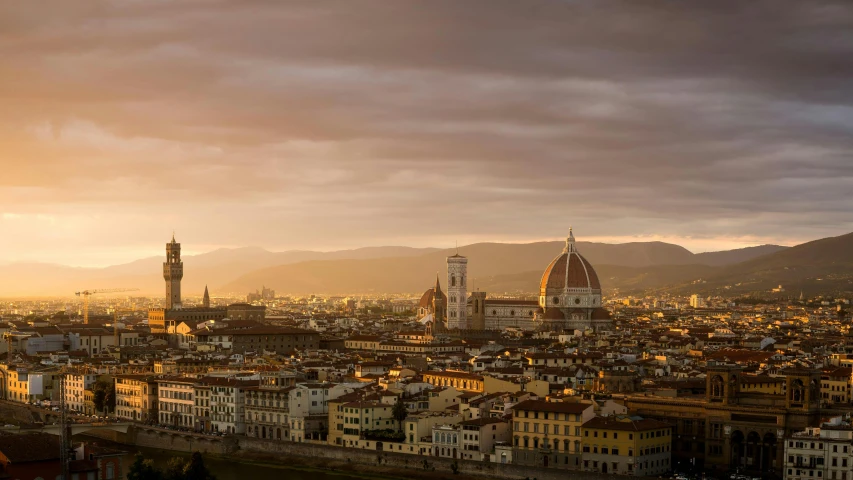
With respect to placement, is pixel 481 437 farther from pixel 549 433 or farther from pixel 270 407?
pixel 270 407

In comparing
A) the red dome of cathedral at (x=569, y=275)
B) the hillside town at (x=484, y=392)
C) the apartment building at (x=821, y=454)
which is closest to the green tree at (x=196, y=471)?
the hillside town at (x=484, y=392)

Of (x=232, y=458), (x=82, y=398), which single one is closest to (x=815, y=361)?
(x=232, y=458)

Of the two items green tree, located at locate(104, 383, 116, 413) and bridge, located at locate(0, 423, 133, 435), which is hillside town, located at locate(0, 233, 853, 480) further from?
bridge, located at locate(0, 423, 133, 435)

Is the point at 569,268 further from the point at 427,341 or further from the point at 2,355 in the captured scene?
the point at 2,355

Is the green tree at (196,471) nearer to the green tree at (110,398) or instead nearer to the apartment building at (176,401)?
the apartment building at (176,401)

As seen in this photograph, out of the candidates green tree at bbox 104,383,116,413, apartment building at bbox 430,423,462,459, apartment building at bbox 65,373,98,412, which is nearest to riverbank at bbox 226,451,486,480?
apartment building at bbox 430,423,462,459

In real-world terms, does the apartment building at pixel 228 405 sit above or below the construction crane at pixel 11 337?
below

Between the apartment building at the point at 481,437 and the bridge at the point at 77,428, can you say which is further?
the bridge at the point at 77,428
